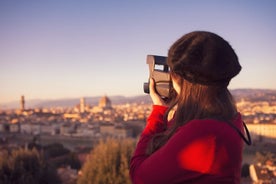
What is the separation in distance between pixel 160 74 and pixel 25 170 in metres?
5.98

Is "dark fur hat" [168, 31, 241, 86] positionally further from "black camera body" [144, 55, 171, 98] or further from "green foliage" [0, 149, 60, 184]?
"green foliage" [0, 149, 60, 184]

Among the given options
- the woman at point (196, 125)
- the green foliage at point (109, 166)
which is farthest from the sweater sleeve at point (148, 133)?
the green foliage at point (109, 166)

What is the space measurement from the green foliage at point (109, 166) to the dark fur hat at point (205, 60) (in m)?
4.99

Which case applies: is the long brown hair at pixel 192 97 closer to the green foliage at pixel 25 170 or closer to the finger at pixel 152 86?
the finger at pixel 152 86

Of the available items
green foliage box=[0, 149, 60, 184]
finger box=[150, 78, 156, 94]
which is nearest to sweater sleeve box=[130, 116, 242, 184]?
finger box=[150, 78, 156, 94]

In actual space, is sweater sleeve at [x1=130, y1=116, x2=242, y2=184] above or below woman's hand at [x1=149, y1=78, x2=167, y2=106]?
below

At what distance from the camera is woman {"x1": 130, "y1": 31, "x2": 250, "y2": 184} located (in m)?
1.16

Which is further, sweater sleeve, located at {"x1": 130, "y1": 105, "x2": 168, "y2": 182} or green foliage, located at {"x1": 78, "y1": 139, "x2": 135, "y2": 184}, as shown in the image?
green foliage, located at {"x1": 78, "y1": 139, "x2": 135, "y2": 184}

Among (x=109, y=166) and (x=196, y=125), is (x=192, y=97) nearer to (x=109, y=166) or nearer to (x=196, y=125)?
(x=196, y=125)

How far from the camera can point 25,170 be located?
691 centimetres

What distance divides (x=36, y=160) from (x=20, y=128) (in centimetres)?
4949

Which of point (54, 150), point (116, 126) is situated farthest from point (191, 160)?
point (116, 126)

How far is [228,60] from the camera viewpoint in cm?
127

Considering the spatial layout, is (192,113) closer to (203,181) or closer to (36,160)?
(203,181)
